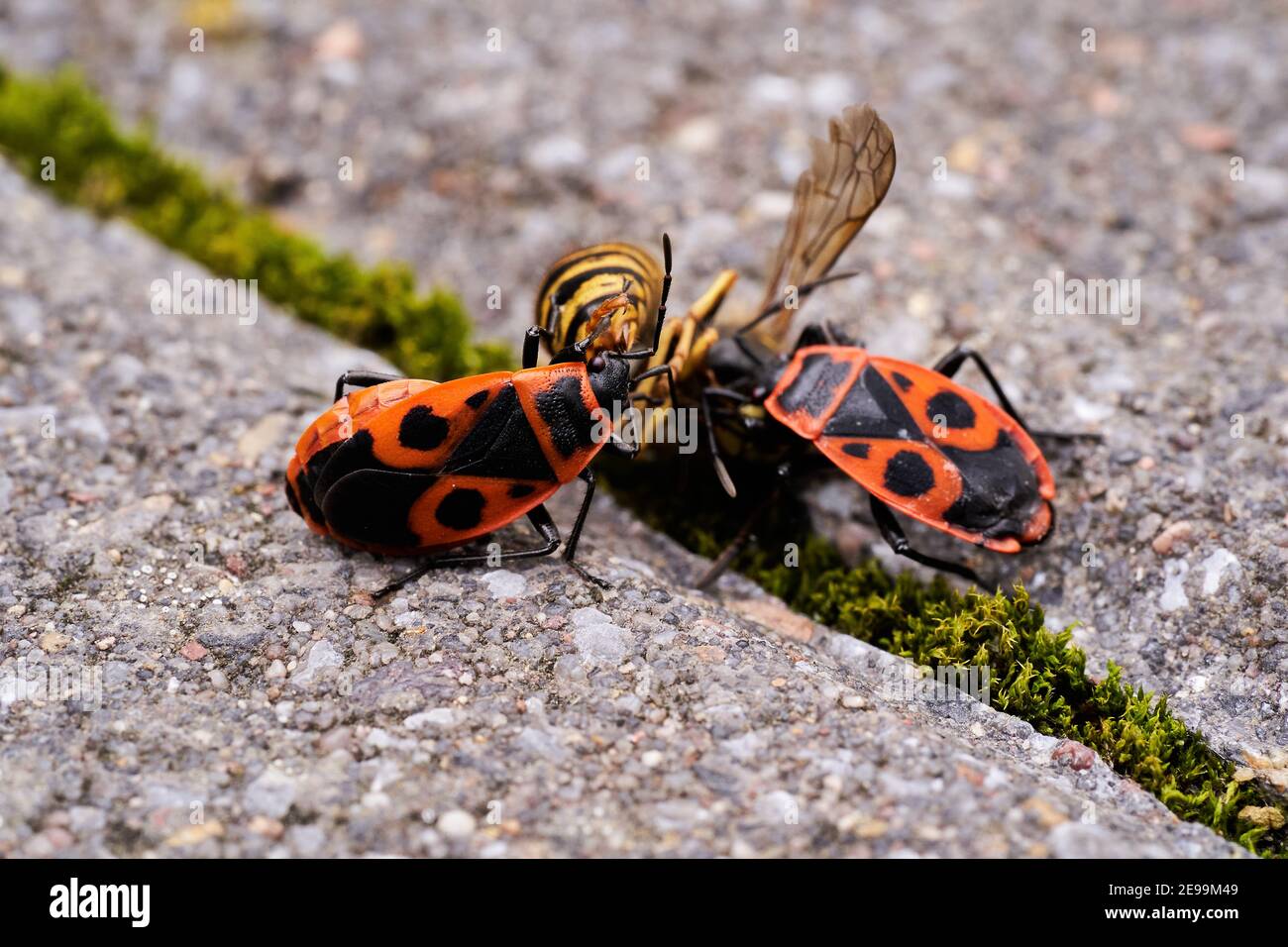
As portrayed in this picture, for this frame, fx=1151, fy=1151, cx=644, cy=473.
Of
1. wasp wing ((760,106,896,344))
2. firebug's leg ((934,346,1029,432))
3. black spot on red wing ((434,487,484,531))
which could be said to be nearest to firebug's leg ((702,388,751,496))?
wasp wing ((760,106,896,344))

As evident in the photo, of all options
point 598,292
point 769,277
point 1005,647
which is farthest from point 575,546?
point 769,277

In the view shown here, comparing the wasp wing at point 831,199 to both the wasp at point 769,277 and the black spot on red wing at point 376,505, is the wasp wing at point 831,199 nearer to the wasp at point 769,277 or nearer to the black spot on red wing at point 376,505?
the wasp at point 769,277

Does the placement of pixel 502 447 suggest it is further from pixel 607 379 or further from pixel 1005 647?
pixel 1005 647

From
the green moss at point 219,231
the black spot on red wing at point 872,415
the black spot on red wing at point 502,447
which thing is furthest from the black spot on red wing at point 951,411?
the green moss at point 219,231

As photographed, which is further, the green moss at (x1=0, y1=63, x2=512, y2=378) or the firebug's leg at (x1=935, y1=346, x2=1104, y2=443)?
the green moss at (x1=0, y1=63, x2=512, y2=378)

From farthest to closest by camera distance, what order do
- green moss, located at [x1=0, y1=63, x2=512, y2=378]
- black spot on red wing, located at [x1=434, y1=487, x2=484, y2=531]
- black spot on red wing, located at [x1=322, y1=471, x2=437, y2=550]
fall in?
green moss, located at [x1=0, y1=63, x2=512, y2=378]
black spot on red wing, located at [x1=434, y1=487, x2=484, y2=531]
black spot on red wing, located at [x1=322, y1=471, x2=437, y2=550]

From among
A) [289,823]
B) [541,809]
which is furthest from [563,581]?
[289,823]

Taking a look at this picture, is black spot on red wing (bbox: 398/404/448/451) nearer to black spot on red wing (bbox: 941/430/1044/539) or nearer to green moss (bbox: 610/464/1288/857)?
green moss (bbox: 610/464/1288/857)
